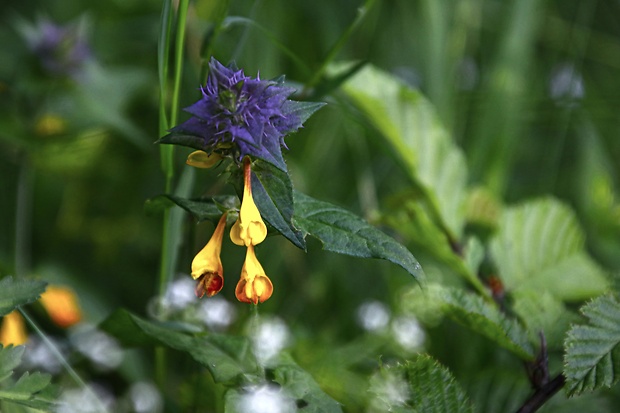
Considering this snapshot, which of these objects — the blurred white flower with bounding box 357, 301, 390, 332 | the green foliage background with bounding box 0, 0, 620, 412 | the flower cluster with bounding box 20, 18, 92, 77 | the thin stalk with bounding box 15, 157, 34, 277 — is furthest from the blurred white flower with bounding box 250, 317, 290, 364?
the flower cluster with bounding box 20, 18, 92, 77

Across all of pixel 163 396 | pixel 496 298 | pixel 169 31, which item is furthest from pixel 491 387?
pixel 169 31

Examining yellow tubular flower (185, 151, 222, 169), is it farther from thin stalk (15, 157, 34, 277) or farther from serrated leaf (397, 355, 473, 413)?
thin stalk (15, 157, 34, 277)

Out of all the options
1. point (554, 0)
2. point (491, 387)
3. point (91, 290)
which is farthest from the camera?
point (554, 0)

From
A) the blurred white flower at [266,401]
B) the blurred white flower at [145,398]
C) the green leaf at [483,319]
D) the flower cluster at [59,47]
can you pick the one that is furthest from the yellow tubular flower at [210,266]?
the flower cluster at [59,47]

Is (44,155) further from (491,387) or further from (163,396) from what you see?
(491,387)

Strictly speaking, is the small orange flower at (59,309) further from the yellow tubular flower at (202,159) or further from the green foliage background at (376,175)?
the yellow tubular flower at (202,159)

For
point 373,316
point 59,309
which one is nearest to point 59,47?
point 59,309
